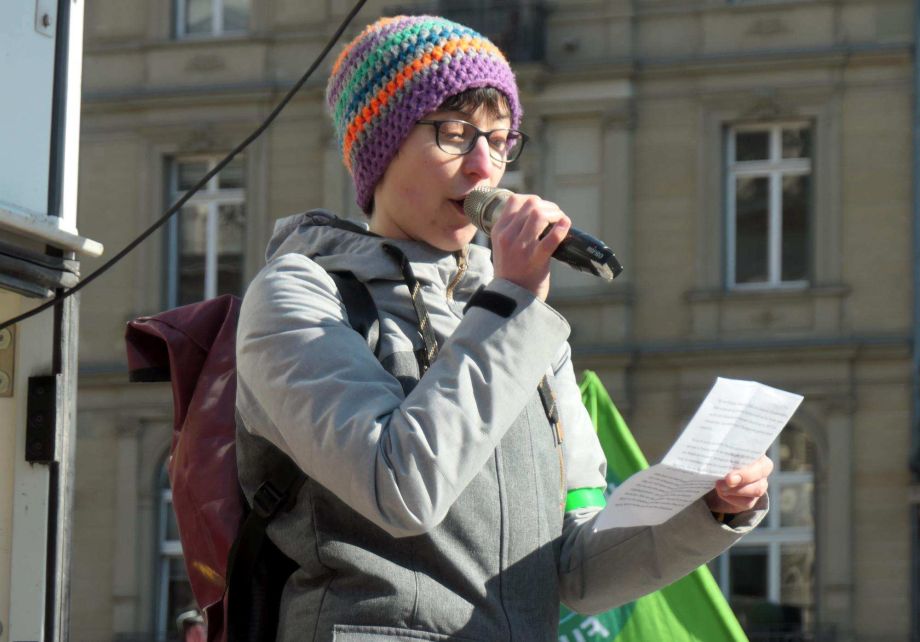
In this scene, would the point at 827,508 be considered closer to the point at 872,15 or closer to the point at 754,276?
the point at 754,276

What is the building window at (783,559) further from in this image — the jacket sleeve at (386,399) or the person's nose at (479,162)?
the jacket sleeve at (386,399)

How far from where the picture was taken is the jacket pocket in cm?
253

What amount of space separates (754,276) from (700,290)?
1.79 ft

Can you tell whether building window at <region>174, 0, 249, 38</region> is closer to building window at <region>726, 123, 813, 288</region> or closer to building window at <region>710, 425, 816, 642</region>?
building window at <region>726, 123, 813, 288</region>

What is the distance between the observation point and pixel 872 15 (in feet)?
66.4

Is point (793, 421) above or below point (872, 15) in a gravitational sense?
below

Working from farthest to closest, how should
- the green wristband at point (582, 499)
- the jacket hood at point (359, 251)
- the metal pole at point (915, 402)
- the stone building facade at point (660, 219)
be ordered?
the stone building facade at point (660, 219) → the metal pole at point (915, 402) → the green wristband at point (582, 499) → the jacket hood at point (359, 251)

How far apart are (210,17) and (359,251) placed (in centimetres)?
2042

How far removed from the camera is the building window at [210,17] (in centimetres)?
2269

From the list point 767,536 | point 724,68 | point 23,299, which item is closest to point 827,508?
point 767,536

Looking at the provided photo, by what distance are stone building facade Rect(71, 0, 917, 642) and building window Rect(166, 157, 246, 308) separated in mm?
24

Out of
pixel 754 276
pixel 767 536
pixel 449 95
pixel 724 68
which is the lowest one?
pixel 767 536

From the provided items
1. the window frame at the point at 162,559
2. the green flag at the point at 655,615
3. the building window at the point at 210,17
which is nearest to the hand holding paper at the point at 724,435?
the green flag at the point at 655,615

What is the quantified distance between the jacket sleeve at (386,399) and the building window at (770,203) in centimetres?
1785
